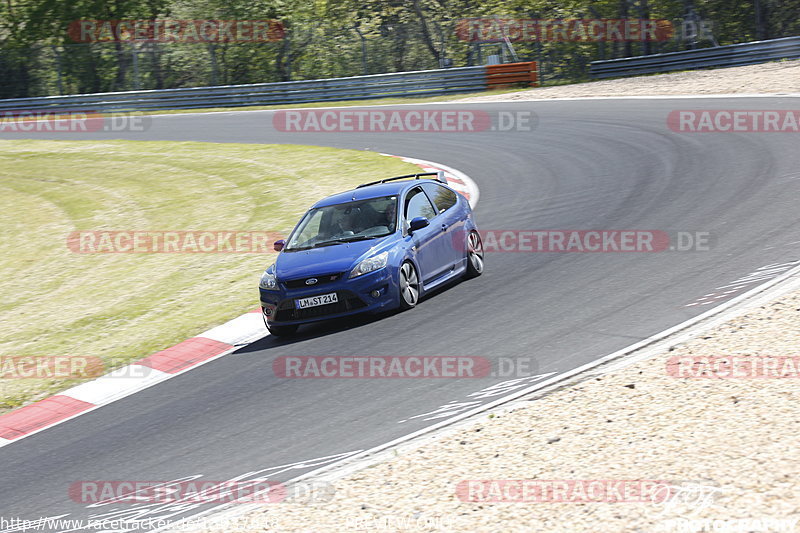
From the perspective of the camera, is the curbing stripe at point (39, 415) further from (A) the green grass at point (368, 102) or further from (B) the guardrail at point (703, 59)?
(B) the guardrail at point (703, 59)

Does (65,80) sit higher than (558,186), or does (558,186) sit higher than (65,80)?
(65,80)

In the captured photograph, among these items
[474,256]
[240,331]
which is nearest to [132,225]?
[240,331]

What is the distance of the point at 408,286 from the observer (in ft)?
35.1

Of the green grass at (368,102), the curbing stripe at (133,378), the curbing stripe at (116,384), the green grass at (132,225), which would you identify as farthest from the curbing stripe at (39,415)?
the green grass at (368,102)

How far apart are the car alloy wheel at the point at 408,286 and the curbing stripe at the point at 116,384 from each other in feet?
8.91

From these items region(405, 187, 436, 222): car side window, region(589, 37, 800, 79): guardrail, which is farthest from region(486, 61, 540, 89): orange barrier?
region(405, 187, 436, 222): car side window

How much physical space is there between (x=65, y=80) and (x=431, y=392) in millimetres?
36465

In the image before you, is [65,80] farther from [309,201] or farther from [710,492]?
[710,492]

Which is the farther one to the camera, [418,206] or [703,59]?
[703,59]

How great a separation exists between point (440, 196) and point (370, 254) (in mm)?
2076

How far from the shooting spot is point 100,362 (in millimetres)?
11133

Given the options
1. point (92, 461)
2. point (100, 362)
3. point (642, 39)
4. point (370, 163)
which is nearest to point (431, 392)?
point (92, 461)

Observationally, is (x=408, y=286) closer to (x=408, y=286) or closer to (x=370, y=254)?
(x=408, y=286)

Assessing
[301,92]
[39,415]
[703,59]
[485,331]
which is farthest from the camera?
[301,92]
